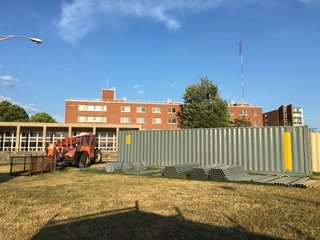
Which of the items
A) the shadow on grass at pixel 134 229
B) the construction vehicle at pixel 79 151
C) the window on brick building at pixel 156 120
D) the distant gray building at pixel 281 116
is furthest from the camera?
the distant gray building at pixel 281 116

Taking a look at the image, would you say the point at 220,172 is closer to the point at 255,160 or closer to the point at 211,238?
the point at 255,160

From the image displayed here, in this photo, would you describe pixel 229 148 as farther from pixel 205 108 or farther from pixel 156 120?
pixel 156 120

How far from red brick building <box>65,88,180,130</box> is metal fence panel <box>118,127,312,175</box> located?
150 feet

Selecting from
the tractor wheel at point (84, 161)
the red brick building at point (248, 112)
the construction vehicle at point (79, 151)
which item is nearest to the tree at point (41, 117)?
the red brick building at point (248, 112)

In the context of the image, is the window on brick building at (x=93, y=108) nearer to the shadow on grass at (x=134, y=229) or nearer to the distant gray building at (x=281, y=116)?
the distant gray building at (x=281, y=116)

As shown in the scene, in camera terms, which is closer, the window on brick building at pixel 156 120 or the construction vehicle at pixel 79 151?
the construction vehicle at pixel 79 151

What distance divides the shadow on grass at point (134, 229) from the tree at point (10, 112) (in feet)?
243

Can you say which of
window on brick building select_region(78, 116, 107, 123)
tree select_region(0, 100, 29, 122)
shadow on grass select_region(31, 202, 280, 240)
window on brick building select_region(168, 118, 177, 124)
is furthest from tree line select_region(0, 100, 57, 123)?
shadow on grass select_region(31, 202, 280, 240)

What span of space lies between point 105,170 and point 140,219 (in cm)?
1203

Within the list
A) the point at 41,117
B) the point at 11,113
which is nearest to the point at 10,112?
the point at 11,113

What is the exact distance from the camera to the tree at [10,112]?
→ 231 feet

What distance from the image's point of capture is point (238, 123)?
6372cm

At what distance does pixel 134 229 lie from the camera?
18.9ft

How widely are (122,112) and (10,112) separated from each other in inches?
1180
